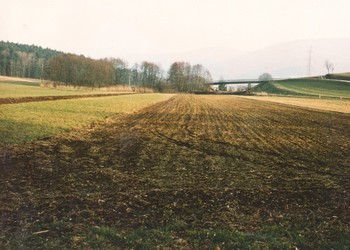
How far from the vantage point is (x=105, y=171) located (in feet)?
38.8

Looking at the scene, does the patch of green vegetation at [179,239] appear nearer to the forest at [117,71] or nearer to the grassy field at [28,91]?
the grassy field at [28,91]

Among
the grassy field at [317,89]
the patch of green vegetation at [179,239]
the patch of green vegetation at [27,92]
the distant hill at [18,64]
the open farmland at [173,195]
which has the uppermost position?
the distant hill at [18,64]

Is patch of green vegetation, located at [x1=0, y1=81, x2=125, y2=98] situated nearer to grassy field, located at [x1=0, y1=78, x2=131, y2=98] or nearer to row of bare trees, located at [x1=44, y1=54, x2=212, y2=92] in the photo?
grassy field, located at [x1=0, y1=78, x2=131, y2=98]

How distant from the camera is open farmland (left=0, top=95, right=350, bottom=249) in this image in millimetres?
6895

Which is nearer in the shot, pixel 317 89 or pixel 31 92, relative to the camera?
pixel 31 92

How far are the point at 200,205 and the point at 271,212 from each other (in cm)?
172

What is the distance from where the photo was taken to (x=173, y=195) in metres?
9.39

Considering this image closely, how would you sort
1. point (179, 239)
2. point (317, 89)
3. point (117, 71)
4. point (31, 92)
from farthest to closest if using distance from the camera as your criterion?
point (117, 71) → point (317, 89) → point (31, 92) → point (179, 239)

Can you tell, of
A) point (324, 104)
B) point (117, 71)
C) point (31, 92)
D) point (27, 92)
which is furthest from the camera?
point (117, 71)

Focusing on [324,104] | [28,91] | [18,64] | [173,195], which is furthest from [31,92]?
[18,64]

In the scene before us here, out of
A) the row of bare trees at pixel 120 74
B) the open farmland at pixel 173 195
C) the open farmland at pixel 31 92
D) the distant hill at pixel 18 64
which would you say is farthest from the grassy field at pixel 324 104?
the distant hill at pixel 18 64

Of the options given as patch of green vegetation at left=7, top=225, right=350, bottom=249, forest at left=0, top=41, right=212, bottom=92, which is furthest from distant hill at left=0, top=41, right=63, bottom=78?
patch of green vegetation at left=7, top=225, right=350, bottom=249

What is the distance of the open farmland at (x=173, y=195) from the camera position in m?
6.89

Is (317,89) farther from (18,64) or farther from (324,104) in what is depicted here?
(18,64)
